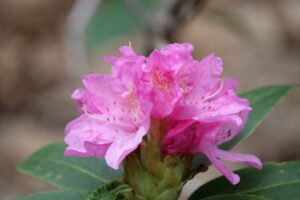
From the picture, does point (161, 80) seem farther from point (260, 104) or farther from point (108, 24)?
point (108, 24)

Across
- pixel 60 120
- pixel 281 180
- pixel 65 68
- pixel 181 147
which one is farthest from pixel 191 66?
pixel 65 68

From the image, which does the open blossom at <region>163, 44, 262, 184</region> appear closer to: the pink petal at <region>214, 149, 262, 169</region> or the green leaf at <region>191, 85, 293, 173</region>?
the pink petal at <region>214, 149, 262, 169</region>

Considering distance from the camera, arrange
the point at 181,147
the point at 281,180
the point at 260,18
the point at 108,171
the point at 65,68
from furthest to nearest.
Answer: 1. the point at 260,18
2. the point at 65,68
3. the point at 108,171
4. the point at 281,180
5. the point at 181,147

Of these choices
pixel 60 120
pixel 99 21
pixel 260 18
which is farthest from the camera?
pixel 260 18

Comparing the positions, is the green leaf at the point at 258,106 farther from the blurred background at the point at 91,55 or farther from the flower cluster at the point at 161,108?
the blurred background at the point at 91,55

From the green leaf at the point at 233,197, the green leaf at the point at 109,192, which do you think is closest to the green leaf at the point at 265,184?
the green leaf at the point at 233,197

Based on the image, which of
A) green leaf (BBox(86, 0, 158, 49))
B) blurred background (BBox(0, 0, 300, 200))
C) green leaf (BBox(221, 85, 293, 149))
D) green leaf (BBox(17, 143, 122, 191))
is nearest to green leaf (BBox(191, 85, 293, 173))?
green leaf (BBox(221, 85, 293, 149))

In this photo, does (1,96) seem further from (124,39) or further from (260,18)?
(260,18)
